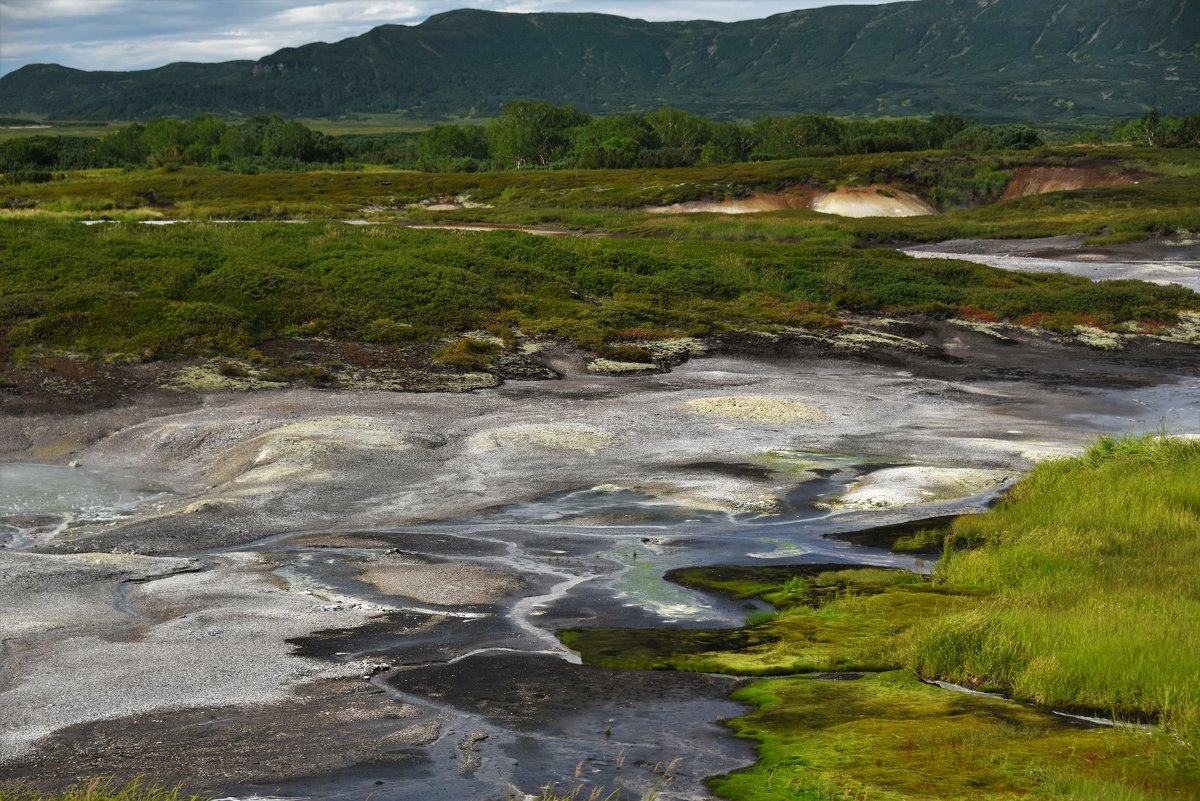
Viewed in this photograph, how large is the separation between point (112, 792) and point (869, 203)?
353ft

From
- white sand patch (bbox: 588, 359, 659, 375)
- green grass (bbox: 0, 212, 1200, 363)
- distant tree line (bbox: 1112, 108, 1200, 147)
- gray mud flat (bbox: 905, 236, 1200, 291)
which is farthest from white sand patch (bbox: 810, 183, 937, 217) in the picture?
white sand patch (bbox: 588, 359, 659, 375)

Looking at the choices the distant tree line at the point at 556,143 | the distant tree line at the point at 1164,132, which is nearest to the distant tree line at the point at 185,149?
the distant tree line at the point at 556,143

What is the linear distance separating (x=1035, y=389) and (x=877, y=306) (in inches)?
658

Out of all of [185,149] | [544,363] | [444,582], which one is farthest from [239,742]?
[185,149]

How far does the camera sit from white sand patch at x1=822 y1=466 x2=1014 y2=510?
86.2 ft

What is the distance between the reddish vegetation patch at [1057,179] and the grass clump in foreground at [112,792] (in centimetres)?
11839

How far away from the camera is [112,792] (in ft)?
35.3

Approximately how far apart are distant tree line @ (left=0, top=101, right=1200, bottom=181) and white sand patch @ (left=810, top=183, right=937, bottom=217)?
35.4 meters

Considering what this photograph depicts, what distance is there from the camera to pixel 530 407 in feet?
125

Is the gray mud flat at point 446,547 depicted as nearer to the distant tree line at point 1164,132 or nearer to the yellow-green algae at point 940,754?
the yellow-green algae at point 940,754

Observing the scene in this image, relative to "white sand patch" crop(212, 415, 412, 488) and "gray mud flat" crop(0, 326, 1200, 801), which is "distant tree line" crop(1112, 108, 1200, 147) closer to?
"gray mud flat" crop(0, 326, 1200, 801)

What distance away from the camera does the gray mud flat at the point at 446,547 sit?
1267 centimetres

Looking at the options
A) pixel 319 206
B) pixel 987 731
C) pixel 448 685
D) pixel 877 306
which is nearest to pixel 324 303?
pixel 877 306

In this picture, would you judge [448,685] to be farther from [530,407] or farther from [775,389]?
[775,389]
